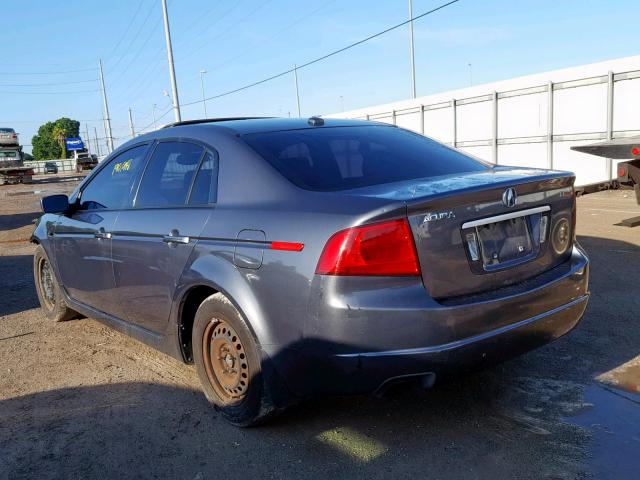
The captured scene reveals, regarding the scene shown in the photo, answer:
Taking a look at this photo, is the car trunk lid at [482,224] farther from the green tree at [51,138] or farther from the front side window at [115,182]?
the green tree at [51,138]

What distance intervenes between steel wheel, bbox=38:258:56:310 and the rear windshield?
320cm

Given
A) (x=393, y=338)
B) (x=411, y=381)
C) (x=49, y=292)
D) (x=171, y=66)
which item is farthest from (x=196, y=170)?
(x=171, y=66)

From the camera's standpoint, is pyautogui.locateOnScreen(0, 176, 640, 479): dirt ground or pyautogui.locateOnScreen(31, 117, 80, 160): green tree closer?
pyautogui.locateOnScreen(0, 176, 640, 479): dirt ground

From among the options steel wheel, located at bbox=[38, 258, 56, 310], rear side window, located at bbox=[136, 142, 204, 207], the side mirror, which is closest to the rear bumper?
rear side window, located at bbox=[136, 142, 204, 207]

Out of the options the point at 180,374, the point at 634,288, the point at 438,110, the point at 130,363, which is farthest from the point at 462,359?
the point at 438,110

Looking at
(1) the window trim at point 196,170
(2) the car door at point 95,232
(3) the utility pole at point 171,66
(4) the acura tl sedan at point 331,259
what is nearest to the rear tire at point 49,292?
(2) the car door at point 95,232

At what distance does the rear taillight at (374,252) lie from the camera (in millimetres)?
2605

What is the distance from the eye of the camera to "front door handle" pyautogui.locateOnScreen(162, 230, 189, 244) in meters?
3.42

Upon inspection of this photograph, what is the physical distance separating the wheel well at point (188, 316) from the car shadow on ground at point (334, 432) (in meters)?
0.31

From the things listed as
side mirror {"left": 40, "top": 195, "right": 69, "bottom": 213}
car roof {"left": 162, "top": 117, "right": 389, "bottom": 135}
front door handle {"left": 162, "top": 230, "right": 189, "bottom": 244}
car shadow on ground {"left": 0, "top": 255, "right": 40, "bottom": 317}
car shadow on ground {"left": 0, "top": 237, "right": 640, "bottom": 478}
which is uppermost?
car roof {"left": 162, "top": 117, "right": 389, "bottom": 135}

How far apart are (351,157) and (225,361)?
4.51ft

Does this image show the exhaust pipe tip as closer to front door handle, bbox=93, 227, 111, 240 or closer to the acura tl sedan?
the acura tl sedan

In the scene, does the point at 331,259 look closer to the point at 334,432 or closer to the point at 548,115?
the point at 334,432

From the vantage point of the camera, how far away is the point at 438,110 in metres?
21.7
